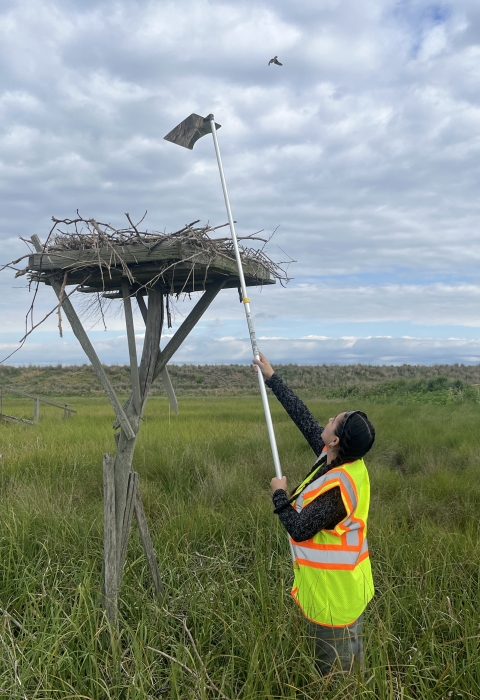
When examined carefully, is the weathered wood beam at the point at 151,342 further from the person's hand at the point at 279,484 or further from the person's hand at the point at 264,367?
the person's hand at the point at 279,484

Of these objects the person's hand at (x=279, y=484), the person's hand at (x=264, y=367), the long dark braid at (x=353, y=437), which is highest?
the person's hand at (x=264, y=367)

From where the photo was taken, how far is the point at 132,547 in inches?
195

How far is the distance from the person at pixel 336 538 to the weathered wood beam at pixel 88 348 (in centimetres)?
175

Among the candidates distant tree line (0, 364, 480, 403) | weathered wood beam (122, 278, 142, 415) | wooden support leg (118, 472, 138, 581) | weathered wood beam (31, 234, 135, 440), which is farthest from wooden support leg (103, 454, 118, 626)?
distant tree line (0, 364, 480, 403)

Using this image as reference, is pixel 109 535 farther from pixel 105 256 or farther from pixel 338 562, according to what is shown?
pixel 105 256

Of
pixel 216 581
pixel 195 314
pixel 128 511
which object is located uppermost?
pixel 195 314

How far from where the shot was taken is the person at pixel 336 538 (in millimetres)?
2686

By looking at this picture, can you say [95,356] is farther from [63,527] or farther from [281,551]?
[281,551]

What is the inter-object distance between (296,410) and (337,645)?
4.65ft

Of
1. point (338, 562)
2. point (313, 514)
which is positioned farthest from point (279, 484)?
point (338, 562)

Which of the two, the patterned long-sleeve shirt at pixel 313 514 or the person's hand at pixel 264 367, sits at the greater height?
the person's hand at pixel 264 367

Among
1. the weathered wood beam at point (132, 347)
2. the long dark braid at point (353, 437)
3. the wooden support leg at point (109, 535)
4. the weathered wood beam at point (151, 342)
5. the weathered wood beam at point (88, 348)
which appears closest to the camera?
the long dark braid at point (353, 437)

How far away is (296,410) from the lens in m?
3.71

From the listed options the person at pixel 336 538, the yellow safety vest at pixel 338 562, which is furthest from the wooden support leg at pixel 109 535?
the yellow safety vest at pixel 338 562
